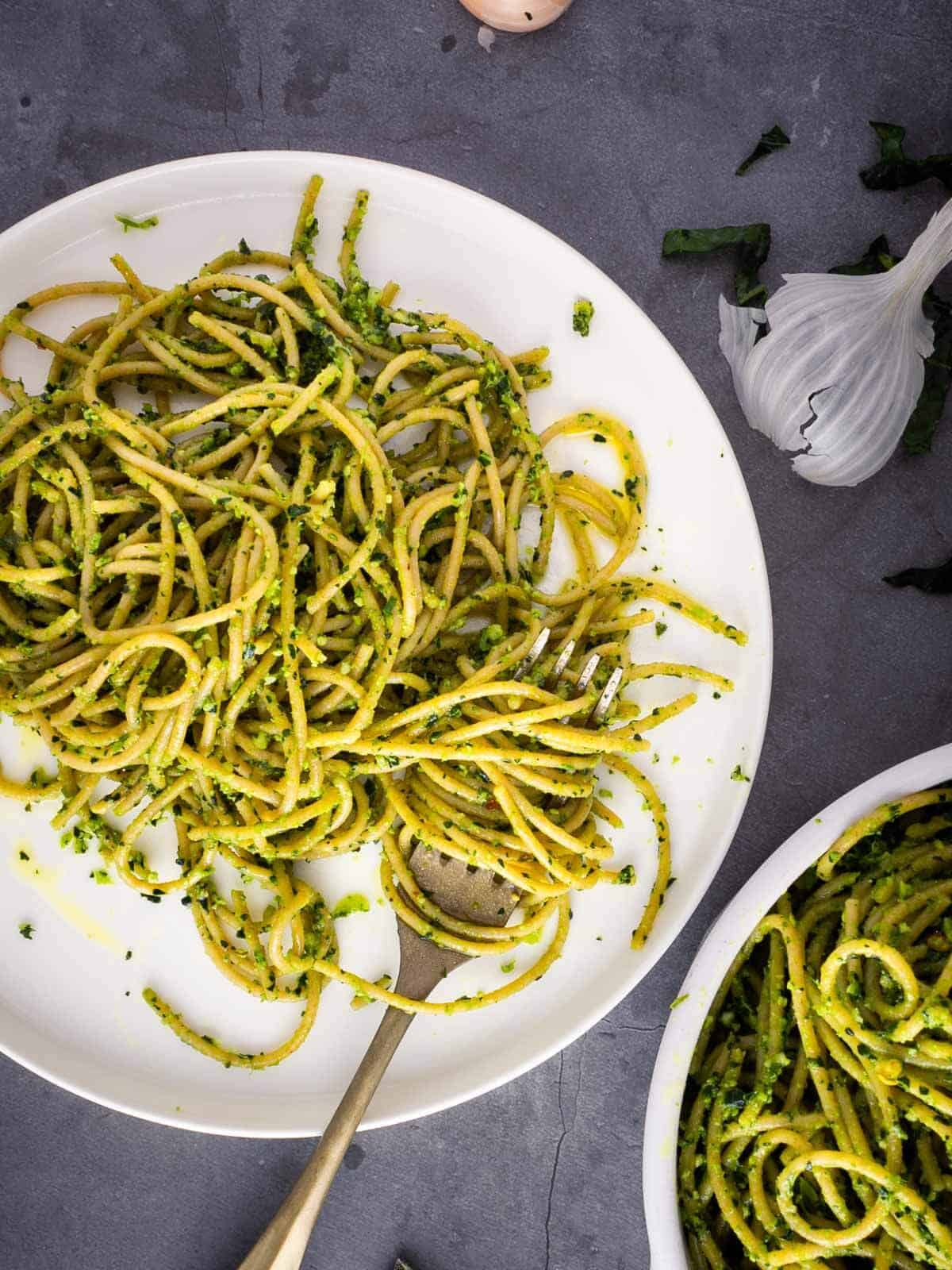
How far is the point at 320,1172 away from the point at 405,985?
0.34 meters

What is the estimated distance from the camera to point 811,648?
6.93 feet

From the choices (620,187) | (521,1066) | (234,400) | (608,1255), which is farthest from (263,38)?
(608,1255)

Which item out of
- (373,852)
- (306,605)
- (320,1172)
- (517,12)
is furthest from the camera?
(517,12)

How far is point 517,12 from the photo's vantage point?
205cm

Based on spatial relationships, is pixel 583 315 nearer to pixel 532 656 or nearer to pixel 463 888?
pixel 532 656

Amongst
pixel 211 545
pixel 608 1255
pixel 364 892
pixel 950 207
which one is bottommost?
pixel 608 1255

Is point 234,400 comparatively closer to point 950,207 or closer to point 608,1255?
point 950,207

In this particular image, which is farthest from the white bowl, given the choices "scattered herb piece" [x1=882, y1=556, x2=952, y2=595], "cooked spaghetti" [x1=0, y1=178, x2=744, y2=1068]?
"scattered herb piece" [x1=882, y1=556, x2=952, y2=595]

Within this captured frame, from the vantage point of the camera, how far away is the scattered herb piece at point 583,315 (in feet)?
6.01

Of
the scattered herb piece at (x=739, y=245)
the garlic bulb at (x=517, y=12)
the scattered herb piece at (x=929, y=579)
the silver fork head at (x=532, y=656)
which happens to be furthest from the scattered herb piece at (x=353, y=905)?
the garlic bulb at (x=517, y=12)

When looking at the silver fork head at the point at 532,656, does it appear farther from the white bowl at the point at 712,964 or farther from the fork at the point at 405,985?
the white bowl at the point at 712,964

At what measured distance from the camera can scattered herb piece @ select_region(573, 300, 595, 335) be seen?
1.83 m

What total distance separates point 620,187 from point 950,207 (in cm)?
63

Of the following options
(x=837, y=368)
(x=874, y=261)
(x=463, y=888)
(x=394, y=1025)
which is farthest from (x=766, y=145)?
(x=394, y=1025)
